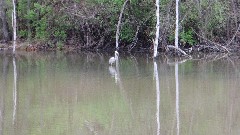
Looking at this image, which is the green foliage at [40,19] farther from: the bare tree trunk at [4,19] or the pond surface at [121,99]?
the pond surface at [121,99]

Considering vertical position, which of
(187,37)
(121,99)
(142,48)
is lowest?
(121,99)

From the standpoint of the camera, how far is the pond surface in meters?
11.9

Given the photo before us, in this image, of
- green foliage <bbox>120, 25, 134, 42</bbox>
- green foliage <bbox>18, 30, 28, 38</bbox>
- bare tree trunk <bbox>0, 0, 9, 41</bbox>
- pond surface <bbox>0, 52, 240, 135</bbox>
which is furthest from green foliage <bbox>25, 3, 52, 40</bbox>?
pond surface <bbox>0, 52, 240, 135</bbox>

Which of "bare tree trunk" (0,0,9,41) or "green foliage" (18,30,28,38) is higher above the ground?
"bare tree trunk" (0,0,9,41)

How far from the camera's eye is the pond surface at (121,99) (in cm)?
1191

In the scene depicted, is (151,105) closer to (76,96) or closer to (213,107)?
(213,107)

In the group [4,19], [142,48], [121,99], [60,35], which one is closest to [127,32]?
[142,48]

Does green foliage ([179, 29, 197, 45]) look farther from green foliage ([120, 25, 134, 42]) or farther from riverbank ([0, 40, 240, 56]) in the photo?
green foliage ([120, 25, 134, 42])

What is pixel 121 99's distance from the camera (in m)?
15.1

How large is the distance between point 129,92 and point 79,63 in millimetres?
9198

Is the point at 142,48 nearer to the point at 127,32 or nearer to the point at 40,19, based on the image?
the point at 127,32


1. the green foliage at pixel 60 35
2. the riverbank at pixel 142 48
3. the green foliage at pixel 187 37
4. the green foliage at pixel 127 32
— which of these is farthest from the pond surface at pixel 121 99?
the green foliage at pixel 60 35

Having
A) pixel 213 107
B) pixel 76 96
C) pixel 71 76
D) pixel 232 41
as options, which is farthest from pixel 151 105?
pixel 232 41

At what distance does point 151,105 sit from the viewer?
14172 mm
